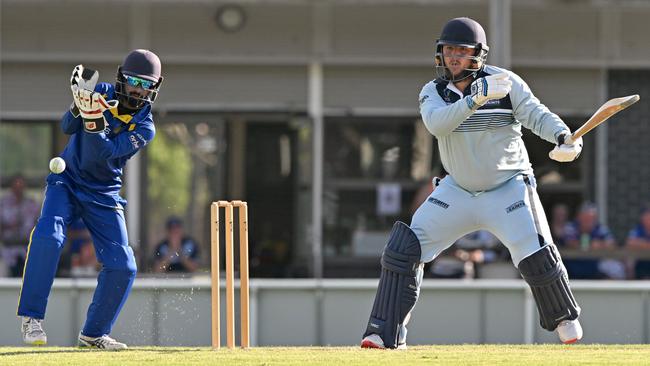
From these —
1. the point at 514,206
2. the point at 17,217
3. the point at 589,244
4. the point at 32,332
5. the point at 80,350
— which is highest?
the point at 514,206

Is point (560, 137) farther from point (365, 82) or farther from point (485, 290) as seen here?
point (365, 82)

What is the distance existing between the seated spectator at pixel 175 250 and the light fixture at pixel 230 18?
2.45 meters

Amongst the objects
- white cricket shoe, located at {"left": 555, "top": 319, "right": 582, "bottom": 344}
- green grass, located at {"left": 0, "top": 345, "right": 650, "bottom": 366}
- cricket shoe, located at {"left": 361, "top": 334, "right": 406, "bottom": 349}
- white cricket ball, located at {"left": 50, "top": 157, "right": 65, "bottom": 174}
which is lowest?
green grass, located at {"left": 0, "top": 345, "right": 650, "bottom": 366}

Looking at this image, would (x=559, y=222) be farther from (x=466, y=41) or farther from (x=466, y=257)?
(x=466, y=41)

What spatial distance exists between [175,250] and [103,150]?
293 inches

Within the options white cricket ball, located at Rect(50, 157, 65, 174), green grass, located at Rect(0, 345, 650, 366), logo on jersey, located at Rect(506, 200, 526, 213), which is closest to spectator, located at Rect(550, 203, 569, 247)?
green grass, located at Rect(0, 345, 650, 366)

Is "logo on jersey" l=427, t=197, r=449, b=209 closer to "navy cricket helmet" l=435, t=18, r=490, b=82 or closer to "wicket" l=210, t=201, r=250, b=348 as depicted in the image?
"navy cricket helmet" l=435, t=18, r=490, b=82

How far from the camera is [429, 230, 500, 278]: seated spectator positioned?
49.6ft

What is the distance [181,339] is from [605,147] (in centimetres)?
717

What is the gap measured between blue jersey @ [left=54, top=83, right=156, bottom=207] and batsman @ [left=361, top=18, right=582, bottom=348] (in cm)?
163

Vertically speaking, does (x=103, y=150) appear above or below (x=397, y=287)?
above

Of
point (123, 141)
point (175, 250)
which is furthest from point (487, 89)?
point (175, 250)

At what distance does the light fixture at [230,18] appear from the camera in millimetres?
17047

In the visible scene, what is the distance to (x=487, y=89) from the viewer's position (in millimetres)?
7770
